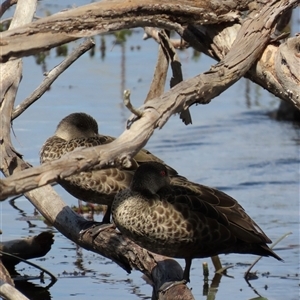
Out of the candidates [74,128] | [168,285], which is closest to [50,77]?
[74,128]

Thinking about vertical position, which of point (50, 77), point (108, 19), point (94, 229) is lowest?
point (94, 229)

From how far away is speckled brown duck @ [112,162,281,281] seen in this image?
494 cm

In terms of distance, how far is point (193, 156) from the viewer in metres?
10.3

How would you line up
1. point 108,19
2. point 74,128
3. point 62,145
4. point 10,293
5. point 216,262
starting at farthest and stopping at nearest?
point 216,262, point 74,128, point 62,145, point 108,19, point 10,293

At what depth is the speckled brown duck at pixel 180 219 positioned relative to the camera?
4938 mm

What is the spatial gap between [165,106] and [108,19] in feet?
2.09

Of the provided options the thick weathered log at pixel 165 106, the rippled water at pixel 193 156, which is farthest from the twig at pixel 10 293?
the rippled water at pixel 193 156

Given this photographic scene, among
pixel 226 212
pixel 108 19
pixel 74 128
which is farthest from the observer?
pixel 74 128

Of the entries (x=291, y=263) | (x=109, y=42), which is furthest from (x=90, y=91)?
(x=291, y=263)

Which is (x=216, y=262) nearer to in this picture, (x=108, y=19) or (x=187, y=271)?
(x=187, y=271)

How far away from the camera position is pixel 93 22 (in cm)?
425

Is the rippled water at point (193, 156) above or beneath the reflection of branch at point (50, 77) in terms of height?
beneath

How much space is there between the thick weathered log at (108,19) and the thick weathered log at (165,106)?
19cm

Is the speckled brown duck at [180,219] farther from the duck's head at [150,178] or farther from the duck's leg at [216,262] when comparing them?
the duck's leg at [216,262]
